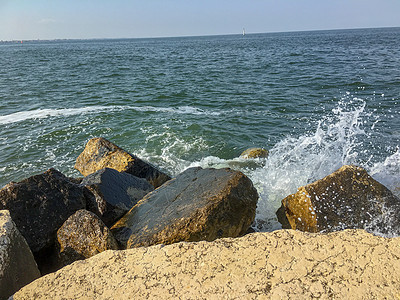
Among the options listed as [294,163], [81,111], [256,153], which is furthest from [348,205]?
[81,111]

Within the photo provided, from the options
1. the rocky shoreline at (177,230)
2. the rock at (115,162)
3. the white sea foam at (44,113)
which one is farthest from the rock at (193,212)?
the white sea foam at (44,113)

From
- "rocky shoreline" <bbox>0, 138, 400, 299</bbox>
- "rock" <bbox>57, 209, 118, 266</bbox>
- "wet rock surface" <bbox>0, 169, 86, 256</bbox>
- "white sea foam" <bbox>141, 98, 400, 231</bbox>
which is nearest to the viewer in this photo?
"rocky shoreline" <bbox>0, 138, 400, 299</bbox>

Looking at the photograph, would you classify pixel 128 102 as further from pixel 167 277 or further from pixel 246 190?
pixel 167 277

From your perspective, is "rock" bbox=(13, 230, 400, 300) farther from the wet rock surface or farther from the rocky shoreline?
the wet rock surface

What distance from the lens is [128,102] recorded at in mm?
14328

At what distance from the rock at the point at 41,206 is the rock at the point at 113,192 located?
26 centimetres

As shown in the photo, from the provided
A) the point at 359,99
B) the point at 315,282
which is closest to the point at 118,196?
the point at 315,282

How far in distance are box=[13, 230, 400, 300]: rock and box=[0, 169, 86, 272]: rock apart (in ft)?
5.87

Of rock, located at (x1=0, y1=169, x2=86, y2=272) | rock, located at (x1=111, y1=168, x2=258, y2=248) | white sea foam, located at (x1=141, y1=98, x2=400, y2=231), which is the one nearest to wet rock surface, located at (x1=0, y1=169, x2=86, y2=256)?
rock, located at (x1=0, y1=169, x2=86, y2=272)

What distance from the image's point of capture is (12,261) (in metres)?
2.42

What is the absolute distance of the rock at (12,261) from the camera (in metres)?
2.31

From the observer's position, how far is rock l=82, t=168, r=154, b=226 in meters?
4.48

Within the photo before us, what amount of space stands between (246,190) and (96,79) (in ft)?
60.9

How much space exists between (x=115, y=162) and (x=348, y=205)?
169 inches
